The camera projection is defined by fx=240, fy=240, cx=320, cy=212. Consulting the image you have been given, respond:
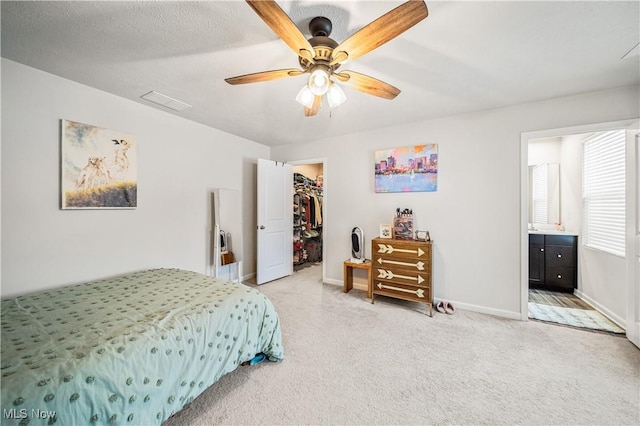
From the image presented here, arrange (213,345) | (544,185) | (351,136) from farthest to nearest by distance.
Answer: (544,185) < (351,136) < (213,345)

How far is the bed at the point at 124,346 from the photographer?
1.01 meters

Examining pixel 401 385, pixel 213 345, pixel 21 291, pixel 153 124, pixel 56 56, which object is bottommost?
pixel 401 385

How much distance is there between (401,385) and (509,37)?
8.24 feet

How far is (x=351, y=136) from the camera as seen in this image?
3.74 m

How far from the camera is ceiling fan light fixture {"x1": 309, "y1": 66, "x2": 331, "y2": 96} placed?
1464mm

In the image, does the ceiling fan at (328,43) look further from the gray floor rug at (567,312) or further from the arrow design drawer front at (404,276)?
the gray floor rug at (567,312)

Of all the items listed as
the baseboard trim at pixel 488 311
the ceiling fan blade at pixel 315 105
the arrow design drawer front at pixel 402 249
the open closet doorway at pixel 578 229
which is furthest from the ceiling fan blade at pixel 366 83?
the baseboard trim at pixel 488 311

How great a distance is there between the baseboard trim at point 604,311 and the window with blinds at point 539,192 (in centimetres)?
126

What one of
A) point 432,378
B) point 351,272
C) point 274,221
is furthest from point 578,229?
point 274,221

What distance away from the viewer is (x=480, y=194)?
2.88 m

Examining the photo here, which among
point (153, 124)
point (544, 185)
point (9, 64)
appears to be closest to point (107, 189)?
point (153, 124)

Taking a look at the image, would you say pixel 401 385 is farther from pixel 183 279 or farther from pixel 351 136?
pixel 351 136

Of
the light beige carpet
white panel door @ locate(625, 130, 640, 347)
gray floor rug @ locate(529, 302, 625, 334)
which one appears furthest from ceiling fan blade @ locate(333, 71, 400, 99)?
gray floor rug @ locate(529, 302, 625, 334)

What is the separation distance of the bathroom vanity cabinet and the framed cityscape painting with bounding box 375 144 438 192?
1.98 m
